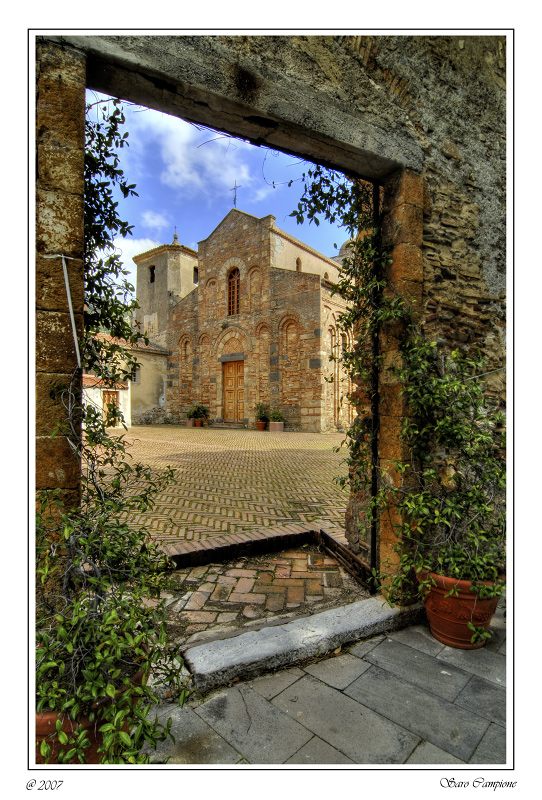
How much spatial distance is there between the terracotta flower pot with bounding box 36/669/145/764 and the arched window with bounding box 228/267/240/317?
718 inches

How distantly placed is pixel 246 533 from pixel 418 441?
6.88ft

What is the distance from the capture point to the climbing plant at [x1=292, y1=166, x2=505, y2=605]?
8.11 ft

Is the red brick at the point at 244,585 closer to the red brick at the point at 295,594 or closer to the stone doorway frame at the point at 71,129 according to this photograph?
the red brick at the point at 295,594

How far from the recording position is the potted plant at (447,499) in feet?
7.70

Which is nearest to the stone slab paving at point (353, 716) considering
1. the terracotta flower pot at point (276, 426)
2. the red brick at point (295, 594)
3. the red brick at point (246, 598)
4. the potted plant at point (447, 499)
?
the potted plant at point (447, 499)

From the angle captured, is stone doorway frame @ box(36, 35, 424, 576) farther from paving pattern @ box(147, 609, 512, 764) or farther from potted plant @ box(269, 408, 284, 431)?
potted plant @ box(269, 408, 284, 431)

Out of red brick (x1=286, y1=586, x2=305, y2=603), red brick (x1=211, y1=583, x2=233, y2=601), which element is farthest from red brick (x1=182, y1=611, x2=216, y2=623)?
red brick (x1=286, y1=586, x2=305, y2=603)

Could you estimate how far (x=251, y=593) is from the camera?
309 cm

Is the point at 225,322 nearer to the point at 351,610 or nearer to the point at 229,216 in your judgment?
the point at 229,216

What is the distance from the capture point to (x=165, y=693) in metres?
1.97

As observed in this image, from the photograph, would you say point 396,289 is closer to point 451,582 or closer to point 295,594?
point 451,582

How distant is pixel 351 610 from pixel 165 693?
1237 millimetres

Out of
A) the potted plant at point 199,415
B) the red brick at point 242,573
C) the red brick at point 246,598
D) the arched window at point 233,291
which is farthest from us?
the potted plant at point 199,415
